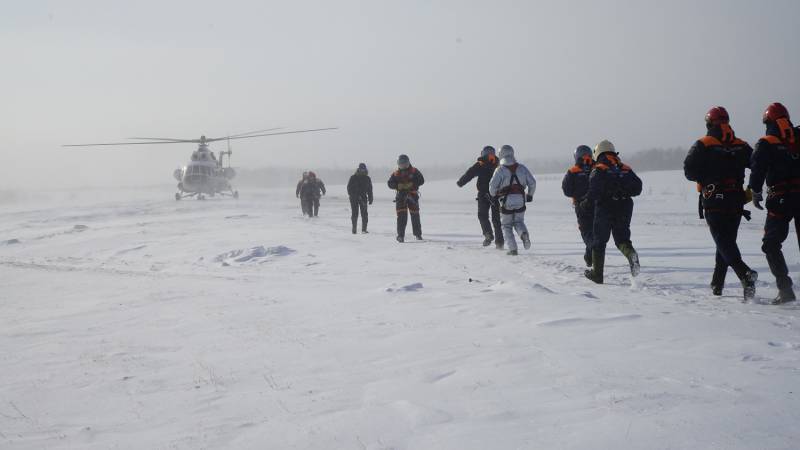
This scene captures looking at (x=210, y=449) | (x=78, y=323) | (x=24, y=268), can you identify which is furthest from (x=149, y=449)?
(x=24, y=268)

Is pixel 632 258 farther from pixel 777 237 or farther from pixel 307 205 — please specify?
pixel 307 205

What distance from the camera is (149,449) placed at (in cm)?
252

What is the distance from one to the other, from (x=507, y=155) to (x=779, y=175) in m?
4.59

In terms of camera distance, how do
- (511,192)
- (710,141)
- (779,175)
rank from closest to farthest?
(779,175), (710,141), (511,192)

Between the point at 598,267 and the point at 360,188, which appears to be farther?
the point at 360,188

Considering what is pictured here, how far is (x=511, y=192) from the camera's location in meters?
9.46

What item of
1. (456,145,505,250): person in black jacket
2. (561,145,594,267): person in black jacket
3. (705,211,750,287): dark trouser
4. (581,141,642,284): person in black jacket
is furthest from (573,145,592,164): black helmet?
(456,145,505,250): person in black jacket

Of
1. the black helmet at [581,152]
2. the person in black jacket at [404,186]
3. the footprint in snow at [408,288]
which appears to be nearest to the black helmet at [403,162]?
the person in black jacket at [404,186]

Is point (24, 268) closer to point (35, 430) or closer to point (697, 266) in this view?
point (35, 430)

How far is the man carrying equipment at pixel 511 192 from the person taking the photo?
945cm

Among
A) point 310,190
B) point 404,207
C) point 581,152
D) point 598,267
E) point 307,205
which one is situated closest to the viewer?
point 598,267

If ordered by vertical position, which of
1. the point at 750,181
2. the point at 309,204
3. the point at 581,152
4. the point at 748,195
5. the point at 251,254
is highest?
the point at 581,152

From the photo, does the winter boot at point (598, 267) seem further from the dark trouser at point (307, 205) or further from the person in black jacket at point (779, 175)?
the dark trouser at point (307, 205)

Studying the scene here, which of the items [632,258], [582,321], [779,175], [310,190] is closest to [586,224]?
[632,258]
